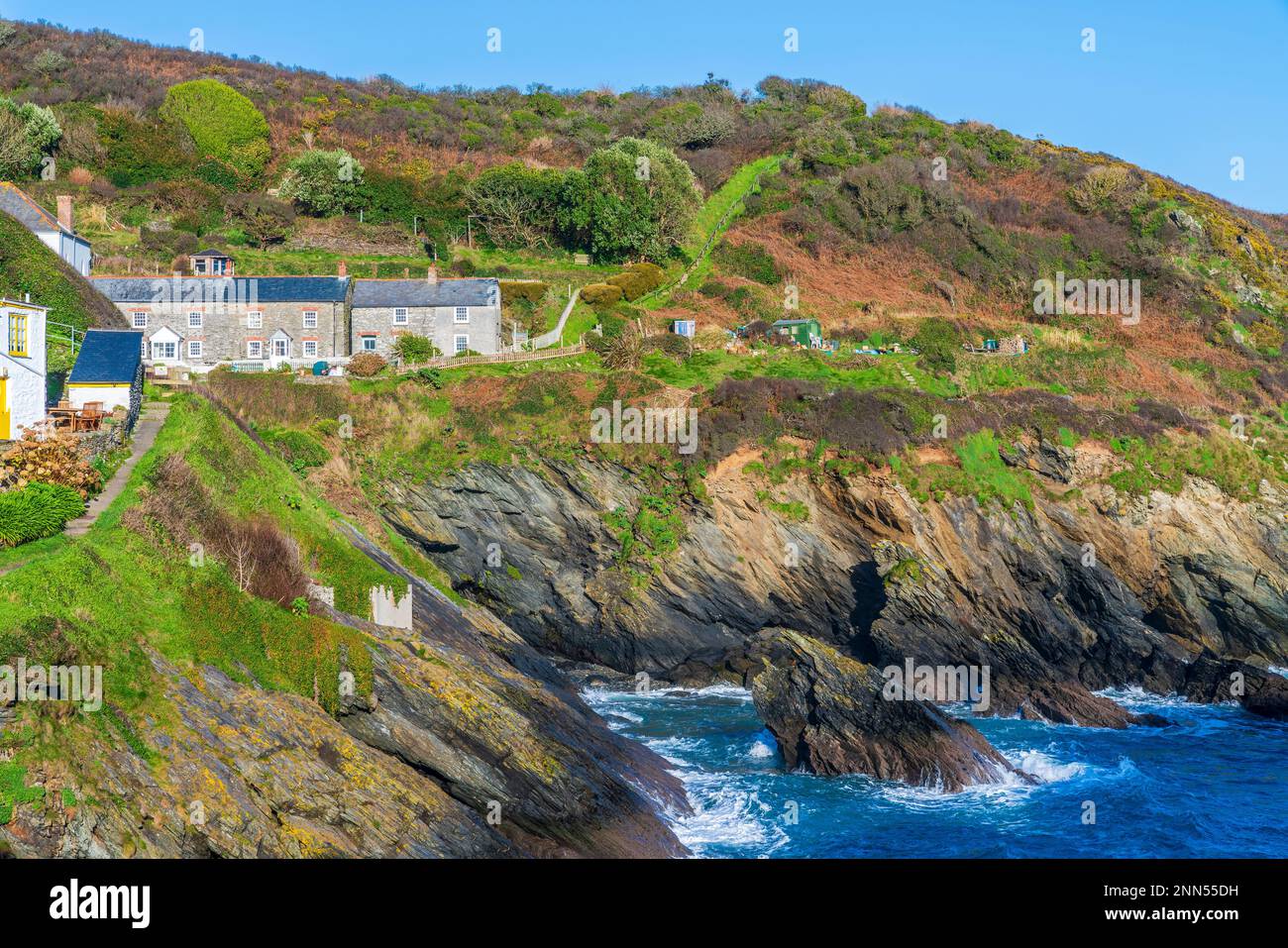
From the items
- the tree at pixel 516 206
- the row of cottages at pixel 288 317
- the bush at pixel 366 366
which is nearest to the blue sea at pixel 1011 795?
the bush at pixel 366 366

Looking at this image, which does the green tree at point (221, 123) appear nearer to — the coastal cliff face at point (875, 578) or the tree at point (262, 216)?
the tree at point (262, 216)

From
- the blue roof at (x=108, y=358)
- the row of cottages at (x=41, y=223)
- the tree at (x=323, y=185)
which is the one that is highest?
the tree at (x=323, y=185)

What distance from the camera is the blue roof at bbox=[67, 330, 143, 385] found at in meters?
37.7

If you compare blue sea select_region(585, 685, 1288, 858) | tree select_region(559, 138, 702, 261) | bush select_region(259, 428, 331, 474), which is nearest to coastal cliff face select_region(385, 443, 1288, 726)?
bush select_region(259, 428, 331, 474)

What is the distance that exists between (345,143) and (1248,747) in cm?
7888

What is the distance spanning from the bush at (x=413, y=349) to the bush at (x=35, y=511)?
30.2 meters

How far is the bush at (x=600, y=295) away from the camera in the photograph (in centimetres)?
6656

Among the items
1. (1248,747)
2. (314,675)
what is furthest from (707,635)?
(314,675)

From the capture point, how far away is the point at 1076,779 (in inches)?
1344

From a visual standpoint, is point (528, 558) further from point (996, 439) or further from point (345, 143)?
point (345, 143)

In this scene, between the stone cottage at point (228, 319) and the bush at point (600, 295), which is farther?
the bush at point (600, 295)

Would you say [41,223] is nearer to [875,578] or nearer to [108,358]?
[108,358]

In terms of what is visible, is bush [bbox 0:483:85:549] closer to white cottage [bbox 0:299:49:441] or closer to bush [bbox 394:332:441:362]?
white cottage [bbox 0:299:49:441]

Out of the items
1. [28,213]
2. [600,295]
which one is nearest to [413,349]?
[600,295]
